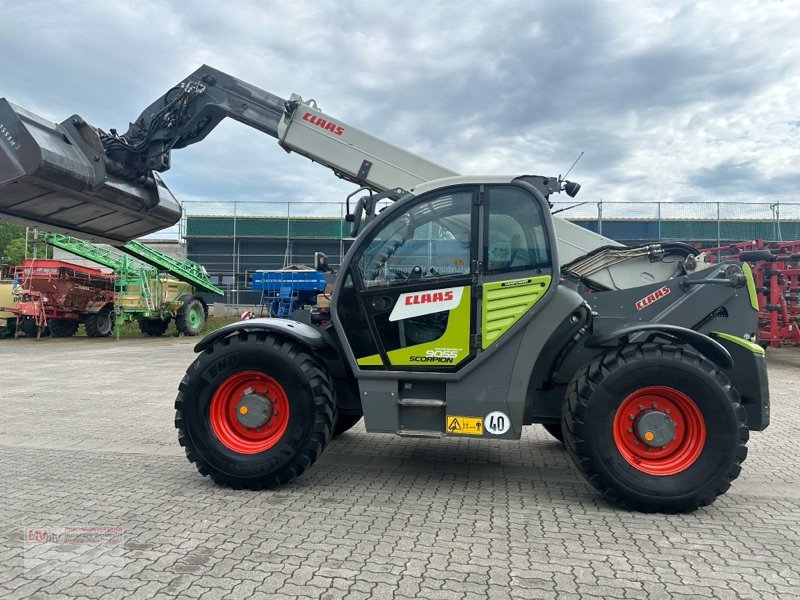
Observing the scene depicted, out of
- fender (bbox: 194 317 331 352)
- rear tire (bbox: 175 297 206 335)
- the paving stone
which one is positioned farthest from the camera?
rear tire (bbox: 175 297 206 335)

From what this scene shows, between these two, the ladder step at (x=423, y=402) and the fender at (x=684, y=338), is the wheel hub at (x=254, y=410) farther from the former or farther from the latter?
the fender at (x=684, y=338)

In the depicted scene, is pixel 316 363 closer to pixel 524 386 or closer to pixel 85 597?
pixel 524 386

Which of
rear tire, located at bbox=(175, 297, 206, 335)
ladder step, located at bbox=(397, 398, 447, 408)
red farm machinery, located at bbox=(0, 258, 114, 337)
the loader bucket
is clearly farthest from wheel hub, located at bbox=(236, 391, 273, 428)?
red farm machinery, located at bbox=(0, 258, 114, 337)

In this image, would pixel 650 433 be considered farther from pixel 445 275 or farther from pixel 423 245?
pixel 423 245

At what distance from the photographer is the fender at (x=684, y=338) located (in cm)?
429

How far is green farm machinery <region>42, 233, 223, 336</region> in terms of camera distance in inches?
831

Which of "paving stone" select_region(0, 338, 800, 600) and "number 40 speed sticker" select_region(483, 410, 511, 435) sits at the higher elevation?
"number 40 speed sticker" select_region(483, 410, 511, 435)

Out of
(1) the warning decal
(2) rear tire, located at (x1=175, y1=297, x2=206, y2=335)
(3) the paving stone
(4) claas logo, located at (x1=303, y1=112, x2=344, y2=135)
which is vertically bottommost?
(3) the paving stone

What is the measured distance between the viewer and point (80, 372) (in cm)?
1227

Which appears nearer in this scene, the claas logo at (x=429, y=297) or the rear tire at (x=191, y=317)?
the claas logo at (x=429, y=297)

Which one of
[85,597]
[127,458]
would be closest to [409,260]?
[85,597]

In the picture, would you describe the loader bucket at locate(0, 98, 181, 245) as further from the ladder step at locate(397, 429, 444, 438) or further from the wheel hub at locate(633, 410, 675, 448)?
the wheel hub at locate(633, 410, 675, 448)

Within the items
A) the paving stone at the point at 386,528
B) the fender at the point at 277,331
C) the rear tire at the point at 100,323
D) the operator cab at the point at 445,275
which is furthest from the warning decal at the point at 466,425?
the rear tire at the point at 100,323

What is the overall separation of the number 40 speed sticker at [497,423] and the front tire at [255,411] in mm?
1243
